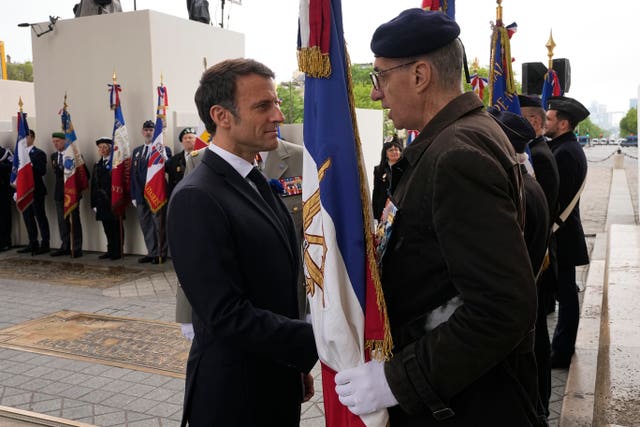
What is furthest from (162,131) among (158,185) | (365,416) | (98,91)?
(365,416)

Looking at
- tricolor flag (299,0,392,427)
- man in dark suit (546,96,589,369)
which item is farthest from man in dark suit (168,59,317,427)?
man in dark suit (546,96,589,369)

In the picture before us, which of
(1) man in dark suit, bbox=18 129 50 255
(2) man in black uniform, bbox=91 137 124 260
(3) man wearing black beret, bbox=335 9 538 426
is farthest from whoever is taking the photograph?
(1) man in dark suit, bbox=18 129 50 255

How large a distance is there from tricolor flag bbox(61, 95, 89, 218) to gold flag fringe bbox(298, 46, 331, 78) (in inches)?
362

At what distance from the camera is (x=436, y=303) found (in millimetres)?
1533

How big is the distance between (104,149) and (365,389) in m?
9.30

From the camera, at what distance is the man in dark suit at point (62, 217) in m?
10.3

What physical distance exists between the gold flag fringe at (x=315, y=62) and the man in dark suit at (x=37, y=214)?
9.91 metres

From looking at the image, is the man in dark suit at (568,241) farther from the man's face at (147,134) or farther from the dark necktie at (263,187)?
the man's face at (147,134)

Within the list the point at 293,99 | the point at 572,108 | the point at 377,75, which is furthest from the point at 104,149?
the point at 293,99

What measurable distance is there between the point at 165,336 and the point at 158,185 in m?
3.94

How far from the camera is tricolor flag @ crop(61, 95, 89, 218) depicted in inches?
394

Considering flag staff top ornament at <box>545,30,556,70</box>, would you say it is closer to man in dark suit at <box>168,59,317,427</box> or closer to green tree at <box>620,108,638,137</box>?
man in dark suit at <box>168,59,317,427</box>

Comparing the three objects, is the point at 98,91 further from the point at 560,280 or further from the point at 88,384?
the point at 560,280

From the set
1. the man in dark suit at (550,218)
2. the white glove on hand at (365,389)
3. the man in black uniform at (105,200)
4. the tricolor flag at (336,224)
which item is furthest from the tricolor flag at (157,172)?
the white glove on hand at (365,389)
